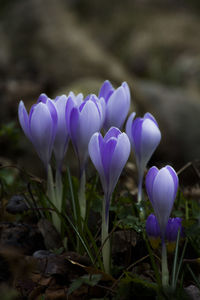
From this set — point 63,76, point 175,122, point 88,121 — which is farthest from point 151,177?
point 63,76

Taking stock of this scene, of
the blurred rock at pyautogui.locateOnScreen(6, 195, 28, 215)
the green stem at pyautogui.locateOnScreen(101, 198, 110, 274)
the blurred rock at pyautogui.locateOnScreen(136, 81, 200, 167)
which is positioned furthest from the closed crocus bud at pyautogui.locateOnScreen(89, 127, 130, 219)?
the blurred rock at pyautogui.locateOnScreen(136, 81, 200, 167)

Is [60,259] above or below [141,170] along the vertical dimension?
below

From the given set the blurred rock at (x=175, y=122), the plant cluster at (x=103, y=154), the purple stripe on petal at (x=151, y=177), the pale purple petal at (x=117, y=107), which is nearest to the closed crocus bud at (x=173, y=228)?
the plant cluster at (x=103, y=154)

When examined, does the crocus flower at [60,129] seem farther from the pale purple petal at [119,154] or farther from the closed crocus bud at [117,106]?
the pale purple petal at [119,154]

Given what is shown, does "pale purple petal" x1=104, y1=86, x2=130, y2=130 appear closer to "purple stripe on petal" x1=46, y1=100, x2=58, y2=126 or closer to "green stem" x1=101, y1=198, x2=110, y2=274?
"purple stripe on petal" x1=46, y1=100, x2=58, y2=126

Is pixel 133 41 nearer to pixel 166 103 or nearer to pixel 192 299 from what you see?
pixel 166 103

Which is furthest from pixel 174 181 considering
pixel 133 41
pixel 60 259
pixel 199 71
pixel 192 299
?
pixel 133 41
